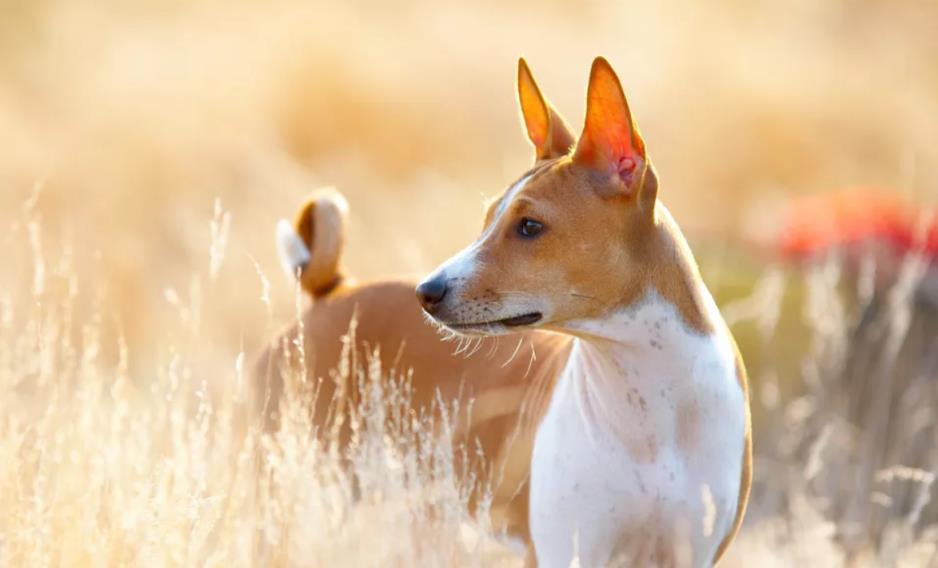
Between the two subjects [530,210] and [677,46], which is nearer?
[530,210]

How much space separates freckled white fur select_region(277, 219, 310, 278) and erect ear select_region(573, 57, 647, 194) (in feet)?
4.79

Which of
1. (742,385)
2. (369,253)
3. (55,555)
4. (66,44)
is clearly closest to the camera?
(55,555)

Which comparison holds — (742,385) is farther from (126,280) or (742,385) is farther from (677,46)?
(677,46)

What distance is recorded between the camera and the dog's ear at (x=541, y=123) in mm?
3828

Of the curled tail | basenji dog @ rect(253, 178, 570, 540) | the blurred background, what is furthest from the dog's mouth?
the blurred background

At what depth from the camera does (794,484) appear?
18.9 ft

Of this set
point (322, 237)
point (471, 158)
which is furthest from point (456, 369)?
point (471, 158)

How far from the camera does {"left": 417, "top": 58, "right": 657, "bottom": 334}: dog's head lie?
3.34 m

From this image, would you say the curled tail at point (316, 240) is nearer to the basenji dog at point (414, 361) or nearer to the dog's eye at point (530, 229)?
the basenji dog at point (414, 361)

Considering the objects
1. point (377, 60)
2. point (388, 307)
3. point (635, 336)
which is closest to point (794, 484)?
point (388, 307)

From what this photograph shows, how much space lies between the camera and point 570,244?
3.41 meters

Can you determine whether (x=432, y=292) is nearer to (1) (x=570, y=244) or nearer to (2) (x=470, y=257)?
(2) (x=470, y=257)

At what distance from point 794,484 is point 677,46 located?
650 cm

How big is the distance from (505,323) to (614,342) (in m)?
0.30
